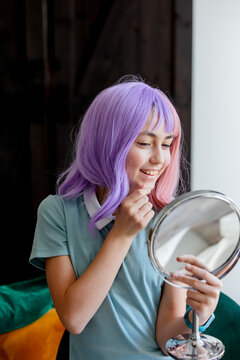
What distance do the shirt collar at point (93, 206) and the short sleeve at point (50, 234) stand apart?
5 cm

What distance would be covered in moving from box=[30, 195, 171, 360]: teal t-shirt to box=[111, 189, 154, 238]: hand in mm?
130

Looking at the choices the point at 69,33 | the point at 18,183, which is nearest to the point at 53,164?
the point at 18,183

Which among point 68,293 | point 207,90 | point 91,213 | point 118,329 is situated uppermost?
point 207,90

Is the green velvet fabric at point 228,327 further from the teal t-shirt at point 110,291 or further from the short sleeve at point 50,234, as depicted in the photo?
the short sleeve at point 50,234

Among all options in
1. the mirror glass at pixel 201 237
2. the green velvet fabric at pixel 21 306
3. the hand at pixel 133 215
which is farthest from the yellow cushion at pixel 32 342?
the mirror glass at pixel 201 237

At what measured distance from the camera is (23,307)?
1.59 metres

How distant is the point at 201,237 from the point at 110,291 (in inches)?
12.0

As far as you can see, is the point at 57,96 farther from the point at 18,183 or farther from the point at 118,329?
the point at 118,329

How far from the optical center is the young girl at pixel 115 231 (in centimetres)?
91

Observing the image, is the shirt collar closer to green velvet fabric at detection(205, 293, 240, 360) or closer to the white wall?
green velvet fabric at detection(205, 293, 240, 360)

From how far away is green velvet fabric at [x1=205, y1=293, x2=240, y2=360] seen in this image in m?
1.15

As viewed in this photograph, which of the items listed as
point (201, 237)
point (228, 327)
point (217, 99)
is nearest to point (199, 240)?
point (201, 237)

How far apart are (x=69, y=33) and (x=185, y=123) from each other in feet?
1.93

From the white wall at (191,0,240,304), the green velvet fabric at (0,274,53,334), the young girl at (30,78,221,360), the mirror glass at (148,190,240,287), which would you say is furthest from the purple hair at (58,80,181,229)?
the white wall at (191,0,240,304)
